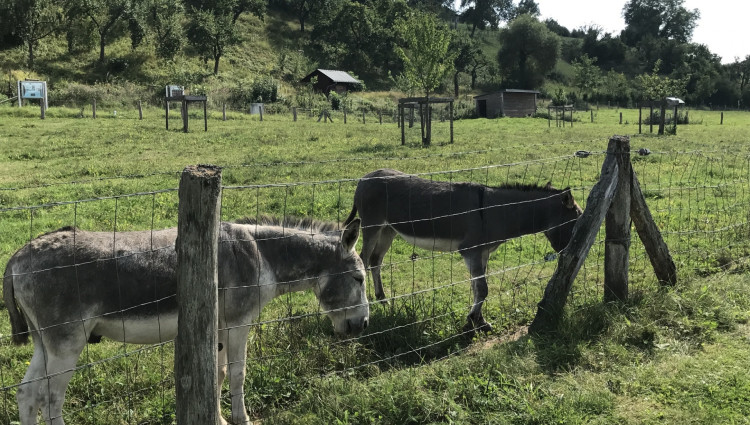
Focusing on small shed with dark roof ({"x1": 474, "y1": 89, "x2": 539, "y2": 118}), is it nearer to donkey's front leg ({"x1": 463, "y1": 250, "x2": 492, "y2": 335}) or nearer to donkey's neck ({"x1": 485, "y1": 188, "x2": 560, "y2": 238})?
donkey's neck ({"x1": 485, "y1": 188, "x2": 560, "y2": 238})

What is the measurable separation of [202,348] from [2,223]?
28.7 feet

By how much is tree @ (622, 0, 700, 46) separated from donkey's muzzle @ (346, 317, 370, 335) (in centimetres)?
13691

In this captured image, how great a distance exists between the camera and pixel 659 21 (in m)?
127

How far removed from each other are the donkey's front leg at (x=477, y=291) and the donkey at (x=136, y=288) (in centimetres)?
156

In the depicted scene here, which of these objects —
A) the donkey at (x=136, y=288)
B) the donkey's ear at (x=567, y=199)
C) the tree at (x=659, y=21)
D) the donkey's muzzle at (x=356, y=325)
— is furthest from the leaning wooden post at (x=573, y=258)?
the tree at (x=659, y=21)

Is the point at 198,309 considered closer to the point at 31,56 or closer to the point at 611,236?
the point at 611,236

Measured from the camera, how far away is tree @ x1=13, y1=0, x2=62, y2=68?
168 feet

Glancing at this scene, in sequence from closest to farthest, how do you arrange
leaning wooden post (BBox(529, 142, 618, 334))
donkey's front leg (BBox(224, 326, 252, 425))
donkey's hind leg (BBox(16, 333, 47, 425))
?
1. donkey's hind leg (BBox(16, 333, 47, 425))
2. donkey's front leg (BBox(224, 326, 252, 425))
3. leaning wooden post (BBox(529, 142, 618, 334))

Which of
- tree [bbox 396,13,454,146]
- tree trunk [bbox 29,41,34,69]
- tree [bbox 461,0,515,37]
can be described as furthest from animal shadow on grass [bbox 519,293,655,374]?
tree [bbox 461,0,515,37]

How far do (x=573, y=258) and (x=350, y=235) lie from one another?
7.46 feet

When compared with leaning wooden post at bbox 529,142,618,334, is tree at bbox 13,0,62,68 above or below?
above

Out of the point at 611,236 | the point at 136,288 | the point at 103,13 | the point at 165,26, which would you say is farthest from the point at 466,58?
the point at 136,288

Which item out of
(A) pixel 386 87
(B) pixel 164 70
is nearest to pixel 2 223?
(B) pixel 164 70

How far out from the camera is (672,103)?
102ft
